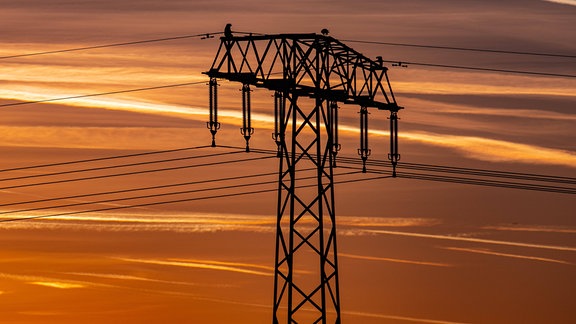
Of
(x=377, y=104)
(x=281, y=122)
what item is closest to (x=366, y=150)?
(x=377, y=104)

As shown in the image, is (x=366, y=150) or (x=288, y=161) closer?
(x=288, y=161)

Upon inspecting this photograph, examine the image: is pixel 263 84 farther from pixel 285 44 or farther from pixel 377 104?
pixel 377 104

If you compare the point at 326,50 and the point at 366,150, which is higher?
the point at 326,50

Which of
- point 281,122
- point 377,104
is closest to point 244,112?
point 281,122

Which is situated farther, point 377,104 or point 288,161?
point 377,104

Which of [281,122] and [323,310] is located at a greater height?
[281,122]

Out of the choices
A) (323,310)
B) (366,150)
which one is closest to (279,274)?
(323,310)

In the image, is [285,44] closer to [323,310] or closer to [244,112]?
[244,112]

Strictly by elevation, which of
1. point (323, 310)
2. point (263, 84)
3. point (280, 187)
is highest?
point (263, 84)
